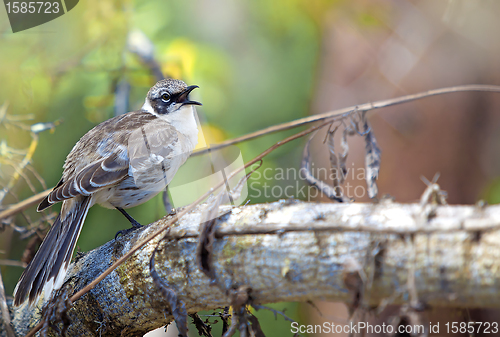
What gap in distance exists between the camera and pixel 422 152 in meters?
2.21

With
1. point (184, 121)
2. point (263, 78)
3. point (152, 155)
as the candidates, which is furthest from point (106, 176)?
point (263, 78)

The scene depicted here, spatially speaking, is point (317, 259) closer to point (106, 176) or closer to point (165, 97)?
point (106, 176)

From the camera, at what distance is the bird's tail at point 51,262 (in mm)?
1104

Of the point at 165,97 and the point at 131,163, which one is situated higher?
the point at 165,97

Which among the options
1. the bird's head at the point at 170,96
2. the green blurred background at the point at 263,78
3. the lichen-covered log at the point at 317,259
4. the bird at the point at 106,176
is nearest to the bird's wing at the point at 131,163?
the bird at the point at 106,176

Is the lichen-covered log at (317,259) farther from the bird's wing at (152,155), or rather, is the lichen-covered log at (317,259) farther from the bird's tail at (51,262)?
the bird's wing at (152,155)

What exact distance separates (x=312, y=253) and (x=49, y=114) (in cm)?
186

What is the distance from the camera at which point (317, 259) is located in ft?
2.46

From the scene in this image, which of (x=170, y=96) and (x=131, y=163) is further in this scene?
(x=170, y=96)

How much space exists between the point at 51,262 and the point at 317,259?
85cm

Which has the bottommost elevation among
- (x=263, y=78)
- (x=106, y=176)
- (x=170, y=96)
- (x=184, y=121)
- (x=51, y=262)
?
(x=51, y=262)

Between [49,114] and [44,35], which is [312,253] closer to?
[49,114]

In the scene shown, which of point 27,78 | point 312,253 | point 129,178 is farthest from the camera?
point 27,78

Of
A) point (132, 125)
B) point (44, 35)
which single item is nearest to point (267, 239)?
point (132, 125)
